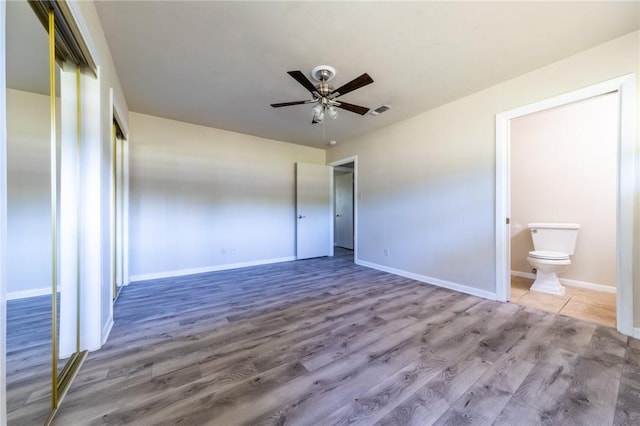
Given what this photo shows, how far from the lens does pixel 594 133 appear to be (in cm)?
307

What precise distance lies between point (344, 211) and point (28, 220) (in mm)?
6181

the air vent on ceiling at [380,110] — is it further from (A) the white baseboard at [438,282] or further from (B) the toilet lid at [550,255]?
(B) the toilet lid at [550,255]

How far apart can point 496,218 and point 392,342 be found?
6.30 ft

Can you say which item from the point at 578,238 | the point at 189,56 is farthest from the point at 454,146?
the point at 189,56

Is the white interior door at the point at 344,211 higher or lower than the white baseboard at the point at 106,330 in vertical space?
higher

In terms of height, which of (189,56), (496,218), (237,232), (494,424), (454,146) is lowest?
(494,424)

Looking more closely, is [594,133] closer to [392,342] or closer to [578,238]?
[578,238]

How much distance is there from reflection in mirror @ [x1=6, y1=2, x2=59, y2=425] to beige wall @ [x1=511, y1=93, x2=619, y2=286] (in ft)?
14.0

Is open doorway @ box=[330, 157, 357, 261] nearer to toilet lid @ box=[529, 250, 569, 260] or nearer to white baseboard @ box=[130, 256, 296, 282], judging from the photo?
white baseboard @ box=[130, 256, 296, 282]

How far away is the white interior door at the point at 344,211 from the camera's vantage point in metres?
6.81

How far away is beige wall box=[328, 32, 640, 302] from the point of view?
227 centimetres

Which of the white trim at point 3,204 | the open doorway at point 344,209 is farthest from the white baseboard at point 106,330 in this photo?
the open doorway at point 344,209

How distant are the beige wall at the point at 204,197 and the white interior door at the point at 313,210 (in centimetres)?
17

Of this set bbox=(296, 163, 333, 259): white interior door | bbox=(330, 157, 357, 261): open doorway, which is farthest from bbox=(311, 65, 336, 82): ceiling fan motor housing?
bbox=(330, 157, 357, 261): open doorway
